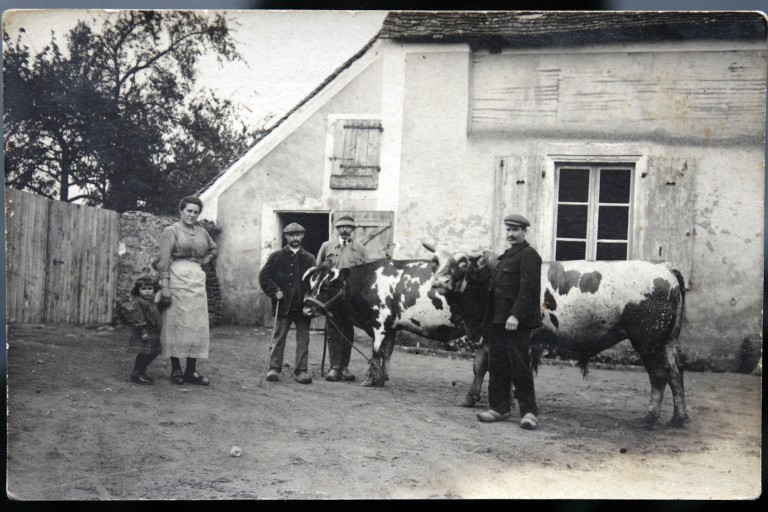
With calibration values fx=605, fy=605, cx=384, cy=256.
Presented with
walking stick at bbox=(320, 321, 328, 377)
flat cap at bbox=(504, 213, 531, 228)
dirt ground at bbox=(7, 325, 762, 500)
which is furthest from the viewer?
walking stick at bbox=(320, 321, 328, 377)

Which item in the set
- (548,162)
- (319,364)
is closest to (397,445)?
(319,364)

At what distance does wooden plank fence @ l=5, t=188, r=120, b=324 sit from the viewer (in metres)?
4.84

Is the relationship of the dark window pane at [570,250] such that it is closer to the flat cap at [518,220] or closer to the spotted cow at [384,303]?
the flat cap at [518,220]

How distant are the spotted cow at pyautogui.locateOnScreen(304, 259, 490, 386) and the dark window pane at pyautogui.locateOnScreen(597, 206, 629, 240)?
1344 millimetres

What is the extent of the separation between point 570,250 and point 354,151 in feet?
6.45

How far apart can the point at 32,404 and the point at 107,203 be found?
1679 millimetres

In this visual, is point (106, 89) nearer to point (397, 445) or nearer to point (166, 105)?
point (166, 105)

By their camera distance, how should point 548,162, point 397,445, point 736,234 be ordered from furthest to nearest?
point 548,162, point 736,234, point 397,445

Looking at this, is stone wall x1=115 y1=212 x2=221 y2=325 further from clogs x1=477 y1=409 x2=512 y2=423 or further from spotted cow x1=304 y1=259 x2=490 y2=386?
clogs x1=477 y1=409 x2=512 y2=423

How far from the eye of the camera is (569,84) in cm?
506

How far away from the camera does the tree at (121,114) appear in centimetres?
487

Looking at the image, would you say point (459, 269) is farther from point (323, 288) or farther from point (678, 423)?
point (678, 423)

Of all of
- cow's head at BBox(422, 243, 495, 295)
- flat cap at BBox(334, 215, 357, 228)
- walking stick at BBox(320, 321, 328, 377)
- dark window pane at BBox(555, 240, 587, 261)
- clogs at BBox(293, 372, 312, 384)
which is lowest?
clogs at BBox(293, 372, 312, 384)

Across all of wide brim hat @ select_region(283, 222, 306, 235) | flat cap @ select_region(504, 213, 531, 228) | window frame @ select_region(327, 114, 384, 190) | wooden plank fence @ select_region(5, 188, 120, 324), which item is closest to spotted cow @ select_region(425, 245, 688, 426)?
flat cap @ select_region(504, 213, 531, 228)
